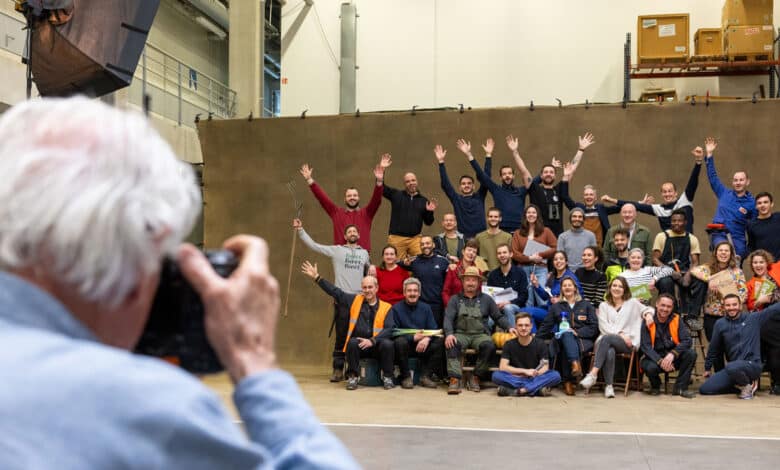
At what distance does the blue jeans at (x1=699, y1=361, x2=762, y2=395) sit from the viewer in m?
9.04

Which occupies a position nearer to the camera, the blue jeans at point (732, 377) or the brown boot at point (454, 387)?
the blue jeans at point (732, 377)

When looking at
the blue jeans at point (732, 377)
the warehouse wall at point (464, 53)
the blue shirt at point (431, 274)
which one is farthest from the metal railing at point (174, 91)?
the blue jeans at point (732, 377)

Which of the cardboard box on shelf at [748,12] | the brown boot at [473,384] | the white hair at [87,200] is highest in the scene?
the cardboard box on shelf at [748,12]

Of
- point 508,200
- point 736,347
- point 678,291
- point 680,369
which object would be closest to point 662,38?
point 508,200

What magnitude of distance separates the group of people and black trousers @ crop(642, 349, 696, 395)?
1 centimetres

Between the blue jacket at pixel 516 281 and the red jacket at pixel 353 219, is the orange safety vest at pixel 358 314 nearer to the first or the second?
the red jacket at pixel 353 219

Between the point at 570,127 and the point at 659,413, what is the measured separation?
5.14m

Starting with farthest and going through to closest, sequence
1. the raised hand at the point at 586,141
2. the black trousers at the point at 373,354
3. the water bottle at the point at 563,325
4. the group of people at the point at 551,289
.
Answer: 1. the raised hand at the point at 586,141
2. the black trousers at the point at 373,354
3. the water bottle at the point at 563,325
4. the group of people at the point at 551,289

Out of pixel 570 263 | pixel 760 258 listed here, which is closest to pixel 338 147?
pixel 570 263

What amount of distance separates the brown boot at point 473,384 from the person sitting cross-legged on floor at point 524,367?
278 mm

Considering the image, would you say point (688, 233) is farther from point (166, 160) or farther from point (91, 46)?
point (166, 160)

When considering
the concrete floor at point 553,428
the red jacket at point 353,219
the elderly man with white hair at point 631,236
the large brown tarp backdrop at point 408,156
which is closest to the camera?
the concrete floor at point 553,428

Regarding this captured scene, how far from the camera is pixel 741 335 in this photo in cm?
933

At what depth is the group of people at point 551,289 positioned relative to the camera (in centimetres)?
936
